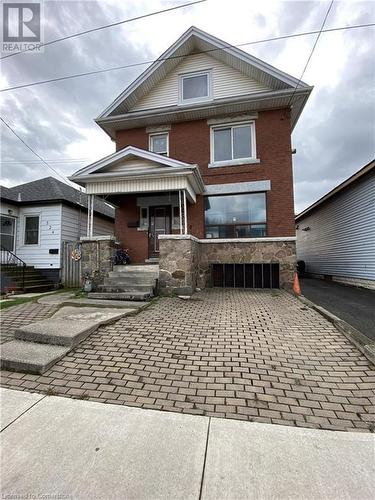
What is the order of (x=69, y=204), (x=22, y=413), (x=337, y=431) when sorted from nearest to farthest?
(x=337, y=431), (x=22, y=413), (x=69, y=204)

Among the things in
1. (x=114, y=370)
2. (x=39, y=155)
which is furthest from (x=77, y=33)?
(x=39, y=155)

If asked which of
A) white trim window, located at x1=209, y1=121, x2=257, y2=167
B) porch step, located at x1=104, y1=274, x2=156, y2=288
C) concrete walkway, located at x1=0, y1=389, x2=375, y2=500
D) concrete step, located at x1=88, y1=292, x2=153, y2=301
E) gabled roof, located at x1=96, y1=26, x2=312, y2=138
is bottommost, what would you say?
concrete walkway, located at x1=0, y1=389, x2=375, y2=500

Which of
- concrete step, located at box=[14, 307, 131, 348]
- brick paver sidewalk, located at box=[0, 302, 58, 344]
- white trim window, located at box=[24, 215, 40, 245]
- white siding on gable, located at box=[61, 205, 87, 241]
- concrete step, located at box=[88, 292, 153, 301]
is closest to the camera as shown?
concrete step, located at box=[14, 307, 131, 348]

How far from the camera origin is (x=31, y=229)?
1252cm

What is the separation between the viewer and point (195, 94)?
11.2m

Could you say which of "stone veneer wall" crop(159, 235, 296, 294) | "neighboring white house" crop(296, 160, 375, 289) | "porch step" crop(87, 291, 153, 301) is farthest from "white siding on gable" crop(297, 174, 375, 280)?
"porch step" crop(87, 291, 153, 301)

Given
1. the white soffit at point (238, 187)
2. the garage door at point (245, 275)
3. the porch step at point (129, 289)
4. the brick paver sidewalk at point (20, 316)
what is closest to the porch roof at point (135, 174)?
the white soffit at point (238, 187)

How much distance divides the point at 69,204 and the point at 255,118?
919 centimetres

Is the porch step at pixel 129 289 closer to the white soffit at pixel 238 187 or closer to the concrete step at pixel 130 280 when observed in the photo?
the concrete step at pixel 130 280

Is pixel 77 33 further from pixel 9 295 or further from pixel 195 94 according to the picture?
pixel 9 295

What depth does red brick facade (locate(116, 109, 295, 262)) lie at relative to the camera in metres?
9.98

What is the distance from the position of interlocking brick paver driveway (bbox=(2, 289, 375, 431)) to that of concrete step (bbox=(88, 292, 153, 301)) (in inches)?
72.3

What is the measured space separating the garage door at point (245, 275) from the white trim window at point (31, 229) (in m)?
8.68

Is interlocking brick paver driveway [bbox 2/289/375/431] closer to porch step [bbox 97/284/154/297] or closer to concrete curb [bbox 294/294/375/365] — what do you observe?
concrete curb [bbox 294/294/375/365]
